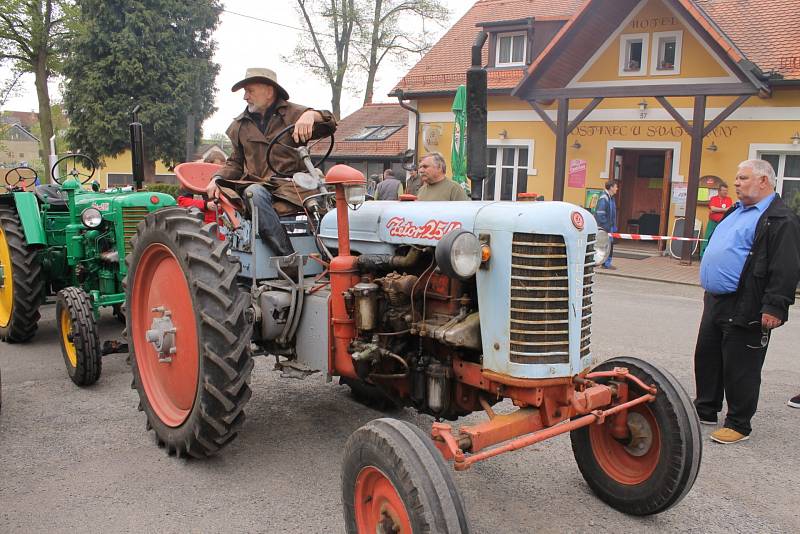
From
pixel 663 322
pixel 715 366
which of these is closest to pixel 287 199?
pixel 715 366

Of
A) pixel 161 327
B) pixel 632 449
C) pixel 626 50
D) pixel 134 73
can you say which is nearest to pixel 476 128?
pixel 632 449

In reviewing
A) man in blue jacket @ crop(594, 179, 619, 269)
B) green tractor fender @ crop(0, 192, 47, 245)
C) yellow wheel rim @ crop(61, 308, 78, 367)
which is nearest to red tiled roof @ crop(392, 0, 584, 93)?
man in blue jacket @ crop(594, 179, 619, 269)

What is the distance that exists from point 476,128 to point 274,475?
2.07 m

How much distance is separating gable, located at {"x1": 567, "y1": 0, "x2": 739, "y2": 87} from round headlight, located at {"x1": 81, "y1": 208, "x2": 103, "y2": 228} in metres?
11.9

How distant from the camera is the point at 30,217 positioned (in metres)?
6.30

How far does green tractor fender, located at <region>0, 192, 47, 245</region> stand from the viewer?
20.3 feet

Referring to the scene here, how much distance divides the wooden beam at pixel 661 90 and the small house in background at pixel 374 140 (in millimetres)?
6518

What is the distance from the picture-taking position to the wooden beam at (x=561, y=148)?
576 inches

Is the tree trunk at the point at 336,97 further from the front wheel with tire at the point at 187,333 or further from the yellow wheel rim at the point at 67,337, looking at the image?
the front wheel with tire at the point at 187,333

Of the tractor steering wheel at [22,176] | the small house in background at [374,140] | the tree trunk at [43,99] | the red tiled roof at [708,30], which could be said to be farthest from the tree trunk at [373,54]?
the tractor steering wheel at [22,176]

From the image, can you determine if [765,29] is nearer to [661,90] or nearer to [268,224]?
[661,90]

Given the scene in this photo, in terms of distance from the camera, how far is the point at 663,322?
7488 mm

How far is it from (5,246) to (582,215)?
578 cm

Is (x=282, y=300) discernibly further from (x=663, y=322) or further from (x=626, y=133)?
(x=626, y=133)
